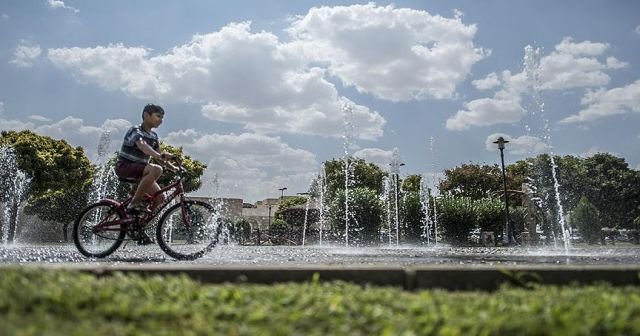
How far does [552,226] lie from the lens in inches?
2079

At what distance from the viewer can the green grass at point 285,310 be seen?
2.07 metres

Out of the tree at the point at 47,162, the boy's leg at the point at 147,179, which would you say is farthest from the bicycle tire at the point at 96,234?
the tree at the point at 47,162

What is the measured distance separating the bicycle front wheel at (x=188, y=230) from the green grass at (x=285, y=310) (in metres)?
3.60

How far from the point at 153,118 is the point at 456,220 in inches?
1053

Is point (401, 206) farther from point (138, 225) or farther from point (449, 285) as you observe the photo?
point (449, 285)

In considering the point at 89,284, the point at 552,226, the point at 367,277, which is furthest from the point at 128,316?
the point at 552,226

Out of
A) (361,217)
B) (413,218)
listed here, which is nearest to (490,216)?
(413,218)

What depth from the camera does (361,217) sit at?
100ft

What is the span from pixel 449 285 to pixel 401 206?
29.7 m

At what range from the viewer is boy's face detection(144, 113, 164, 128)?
6.66 meters

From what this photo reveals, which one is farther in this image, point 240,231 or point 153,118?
point 240,231

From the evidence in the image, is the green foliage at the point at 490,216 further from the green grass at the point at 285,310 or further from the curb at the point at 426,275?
the green grass at the point at 285,310

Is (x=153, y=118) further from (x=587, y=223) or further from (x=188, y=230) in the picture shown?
(x=587, y=223)

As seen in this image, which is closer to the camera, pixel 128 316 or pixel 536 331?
pixel 536 331
